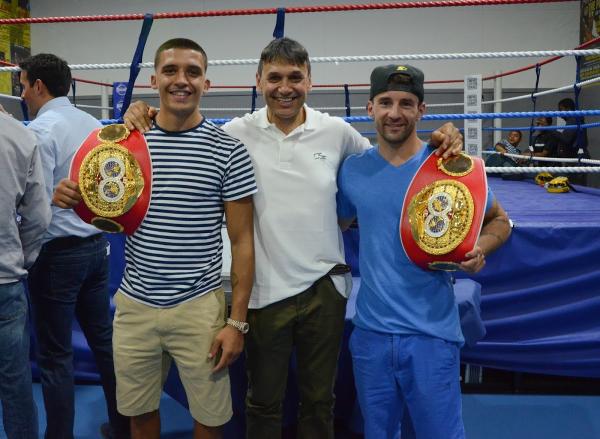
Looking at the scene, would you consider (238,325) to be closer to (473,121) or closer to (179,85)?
(179,85)

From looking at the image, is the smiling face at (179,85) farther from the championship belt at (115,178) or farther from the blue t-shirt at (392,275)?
the blue t-shirt at (392,275)

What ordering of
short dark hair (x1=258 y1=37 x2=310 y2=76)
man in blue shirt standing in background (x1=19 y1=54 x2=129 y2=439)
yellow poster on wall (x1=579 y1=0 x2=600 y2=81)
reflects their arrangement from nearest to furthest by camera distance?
short dark hair (x1=258 y1=37 x2=310 y2=76) < man in blue shirt standing in background (x1=19 y1=54 x2=129 y2=439) < yellow poster on wall (x1=579 y1=0 x2=600 y2=81)

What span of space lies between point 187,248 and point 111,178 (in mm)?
232

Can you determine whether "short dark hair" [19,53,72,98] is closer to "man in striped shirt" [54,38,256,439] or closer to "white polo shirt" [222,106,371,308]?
"man in striped shirt" [54,38,256,439]

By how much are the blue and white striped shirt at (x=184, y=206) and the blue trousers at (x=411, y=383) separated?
0.41 m

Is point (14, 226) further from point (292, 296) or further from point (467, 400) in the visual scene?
point (467, 400)

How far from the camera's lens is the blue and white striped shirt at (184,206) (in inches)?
49.5

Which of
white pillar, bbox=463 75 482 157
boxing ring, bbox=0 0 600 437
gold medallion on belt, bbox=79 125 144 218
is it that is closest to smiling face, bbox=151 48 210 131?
gold medallion on belt, bbox=79 125 144 218

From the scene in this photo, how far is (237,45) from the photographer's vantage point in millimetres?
7855

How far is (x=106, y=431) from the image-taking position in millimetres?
1938

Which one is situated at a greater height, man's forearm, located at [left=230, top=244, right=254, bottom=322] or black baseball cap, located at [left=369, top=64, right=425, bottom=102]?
black baseball cap, located at [left=369, top=64, right=425, bottom=102]

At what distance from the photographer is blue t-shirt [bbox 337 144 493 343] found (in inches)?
48.7

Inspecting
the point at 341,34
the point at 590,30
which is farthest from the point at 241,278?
the point at 590,30

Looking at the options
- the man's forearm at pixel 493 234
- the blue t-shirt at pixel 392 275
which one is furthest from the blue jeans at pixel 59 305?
the man's forearm at pixel 493 234
